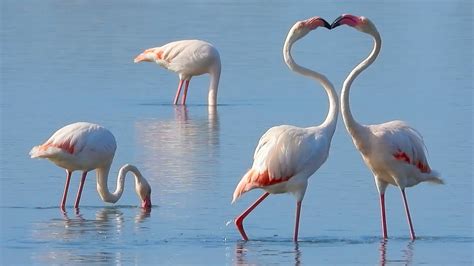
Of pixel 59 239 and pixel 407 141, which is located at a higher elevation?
pixel 407 141

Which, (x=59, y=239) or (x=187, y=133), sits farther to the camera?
(x=187, y=133)

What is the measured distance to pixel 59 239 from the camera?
853cm

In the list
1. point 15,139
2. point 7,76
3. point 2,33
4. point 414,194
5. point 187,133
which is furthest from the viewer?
point 2,33

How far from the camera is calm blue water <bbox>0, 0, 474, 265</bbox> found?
8.46m

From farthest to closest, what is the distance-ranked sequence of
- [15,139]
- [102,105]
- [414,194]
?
[102,105] < [15,139] < [414,194]

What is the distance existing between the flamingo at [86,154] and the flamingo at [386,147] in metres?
1.79

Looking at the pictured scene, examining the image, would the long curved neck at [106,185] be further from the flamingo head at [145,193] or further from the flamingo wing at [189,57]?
the flamingo wing at [189,57]

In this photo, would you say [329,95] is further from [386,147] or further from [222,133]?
[222,133]

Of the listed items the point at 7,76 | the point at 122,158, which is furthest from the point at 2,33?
the point at 122,158

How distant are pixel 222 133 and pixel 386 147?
458cm

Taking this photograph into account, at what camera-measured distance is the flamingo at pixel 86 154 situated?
9.91 m

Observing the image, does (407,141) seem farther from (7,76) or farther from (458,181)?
(7,76)

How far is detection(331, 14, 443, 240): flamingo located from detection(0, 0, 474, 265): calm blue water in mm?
360

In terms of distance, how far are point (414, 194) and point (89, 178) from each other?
271cm
